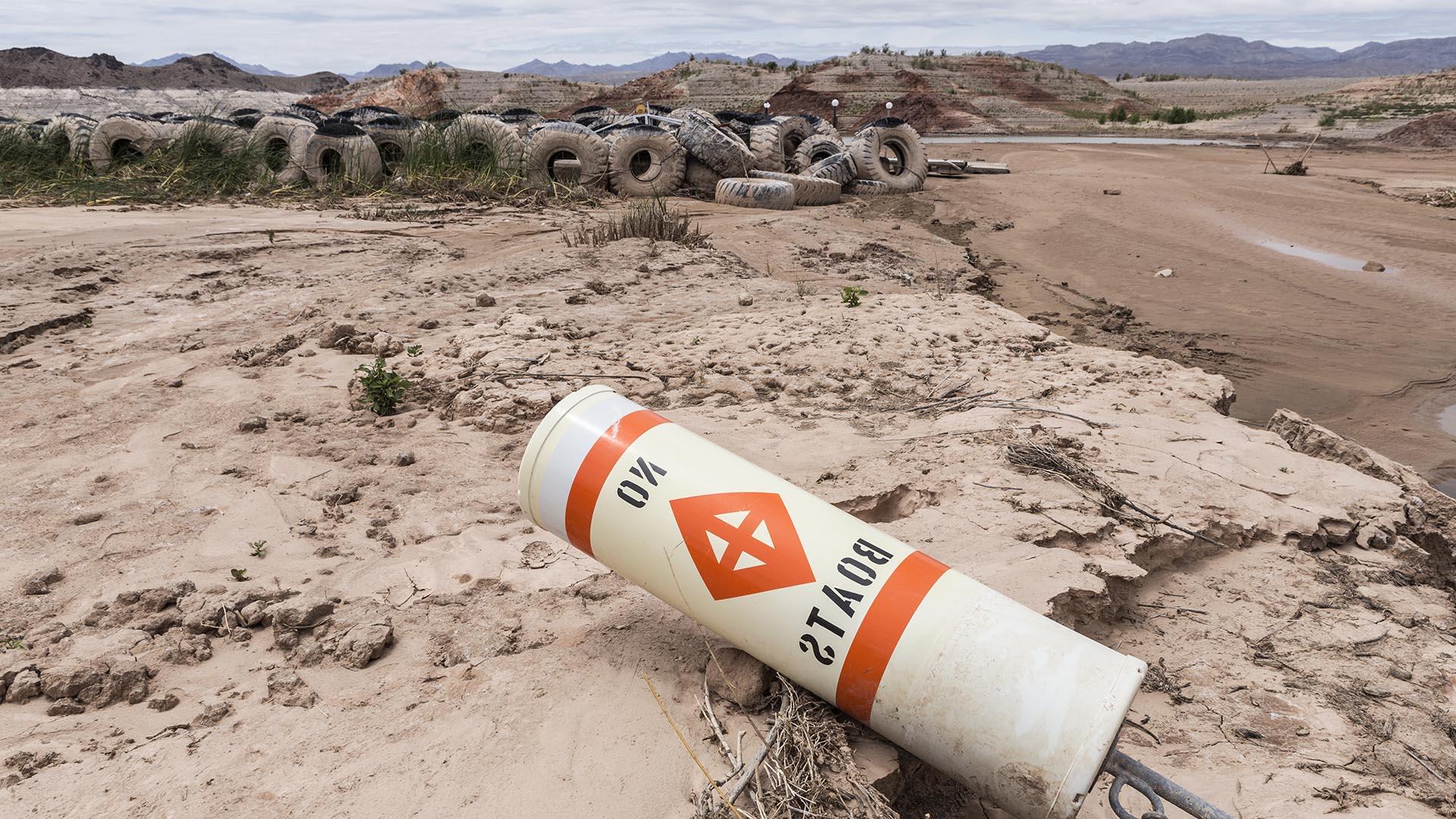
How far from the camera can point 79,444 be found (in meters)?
4.04

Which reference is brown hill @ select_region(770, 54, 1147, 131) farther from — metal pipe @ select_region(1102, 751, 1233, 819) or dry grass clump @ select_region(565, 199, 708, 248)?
metal pipe @ select_region(1102, 751, 1233, 819)

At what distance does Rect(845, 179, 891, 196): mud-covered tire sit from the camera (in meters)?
13.5

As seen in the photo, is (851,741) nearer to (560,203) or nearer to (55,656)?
(55,656)

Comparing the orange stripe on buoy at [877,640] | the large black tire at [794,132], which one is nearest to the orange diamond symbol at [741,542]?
the orange stripe on buoy at [877,640]

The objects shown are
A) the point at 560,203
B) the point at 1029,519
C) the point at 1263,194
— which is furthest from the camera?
the point at 1263,194

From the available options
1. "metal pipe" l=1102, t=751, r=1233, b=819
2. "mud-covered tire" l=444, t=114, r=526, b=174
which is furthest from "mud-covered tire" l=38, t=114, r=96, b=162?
"metal pipe" l=1102, t=751, r=1233, b=819

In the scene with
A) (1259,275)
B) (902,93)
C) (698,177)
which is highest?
(902,93)

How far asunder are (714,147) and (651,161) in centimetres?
97

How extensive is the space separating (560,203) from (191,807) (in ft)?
31.7

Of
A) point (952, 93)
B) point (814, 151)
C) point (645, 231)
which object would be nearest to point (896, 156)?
point (814, 151)

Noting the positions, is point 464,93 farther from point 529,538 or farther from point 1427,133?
point 529,538

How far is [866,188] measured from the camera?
13523mm

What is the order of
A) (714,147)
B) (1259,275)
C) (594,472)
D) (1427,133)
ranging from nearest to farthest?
1. (594,472)
2. (1259,275)
3. (714,147)
4. (1427,133)

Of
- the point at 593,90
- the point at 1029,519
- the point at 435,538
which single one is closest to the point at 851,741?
the point at 1029,519
